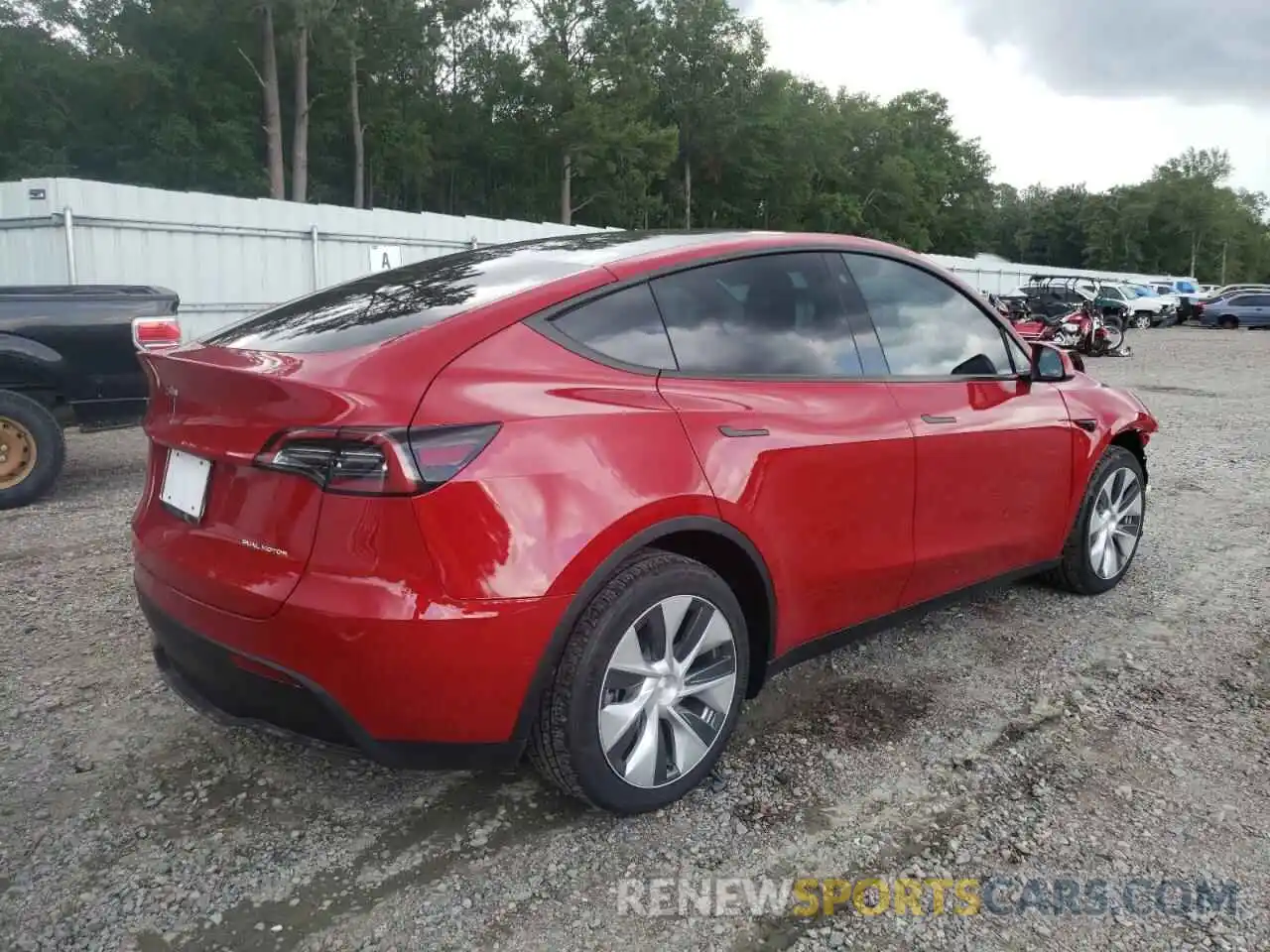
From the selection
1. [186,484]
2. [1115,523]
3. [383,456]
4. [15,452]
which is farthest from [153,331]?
[1115,523]

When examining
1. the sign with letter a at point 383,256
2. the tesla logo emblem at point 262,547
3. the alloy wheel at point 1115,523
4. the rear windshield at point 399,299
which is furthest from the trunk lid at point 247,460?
the sign with letter a at point 383,256

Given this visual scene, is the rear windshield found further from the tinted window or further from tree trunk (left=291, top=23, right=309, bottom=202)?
tree trunk (left=291, top=23, right=309, bottom=202)

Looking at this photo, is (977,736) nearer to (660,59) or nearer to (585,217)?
(585,217)

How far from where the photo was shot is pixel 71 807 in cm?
280

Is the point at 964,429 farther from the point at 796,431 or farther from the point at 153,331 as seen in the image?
the point at 153,331

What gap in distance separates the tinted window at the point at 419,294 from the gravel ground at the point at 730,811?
1260mm

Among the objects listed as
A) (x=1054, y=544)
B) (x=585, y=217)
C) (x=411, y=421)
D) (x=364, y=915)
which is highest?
(x=585, y=217)

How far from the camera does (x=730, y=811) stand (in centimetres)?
280

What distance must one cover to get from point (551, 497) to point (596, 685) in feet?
1.59

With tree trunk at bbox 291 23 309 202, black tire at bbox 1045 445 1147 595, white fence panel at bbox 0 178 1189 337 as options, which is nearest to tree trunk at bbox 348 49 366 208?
tree trunk at bbox 291 23 309 202

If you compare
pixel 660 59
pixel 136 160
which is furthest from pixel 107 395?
pixel 660 59

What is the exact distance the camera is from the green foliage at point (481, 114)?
42812 millimetres

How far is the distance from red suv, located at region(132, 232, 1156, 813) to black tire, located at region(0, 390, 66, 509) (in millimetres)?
4213

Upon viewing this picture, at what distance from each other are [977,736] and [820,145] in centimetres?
7642
